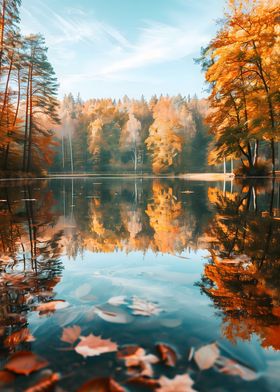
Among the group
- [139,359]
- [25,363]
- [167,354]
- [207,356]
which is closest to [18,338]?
[25,363]

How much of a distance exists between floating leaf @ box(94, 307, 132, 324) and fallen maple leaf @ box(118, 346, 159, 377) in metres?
0.31

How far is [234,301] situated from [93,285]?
111 cm

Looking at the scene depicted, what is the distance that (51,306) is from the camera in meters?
2.03

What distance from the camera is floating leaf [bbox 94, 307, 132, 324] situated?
5.99 ft

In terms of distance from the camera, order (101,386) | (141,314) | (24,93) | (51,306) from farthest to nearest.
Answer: (24,93)
(51,306)
(141,314)
(101,386)

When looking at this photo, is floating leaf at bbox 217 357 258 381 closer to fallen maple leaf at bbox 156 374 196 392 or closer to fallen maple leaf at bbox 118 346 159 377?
fallen maple leaf at bbox 156 374 196 392

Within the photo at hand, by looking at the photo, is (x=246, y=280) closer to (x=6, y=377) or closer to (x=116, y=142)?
(x=6, y=377)

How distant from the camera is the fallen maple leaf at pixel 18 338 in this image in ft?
5.25

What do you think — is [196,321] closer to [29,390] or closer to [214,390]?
[214,390]

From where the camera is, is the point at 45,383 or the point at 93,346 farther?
the point at 93,346

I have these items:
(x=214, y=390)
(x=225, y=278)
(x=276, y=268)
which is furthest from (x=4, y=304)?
(x=276, y=268)

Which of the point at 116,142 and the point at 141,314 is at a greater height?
the point at 116,142

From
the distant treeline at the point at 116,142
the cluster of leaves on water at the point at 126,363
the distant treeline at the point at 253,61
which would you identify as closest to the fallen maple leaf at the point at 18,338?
the cluster of leaves on water at the point at 126,363

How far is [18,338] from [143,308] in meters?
0.77
